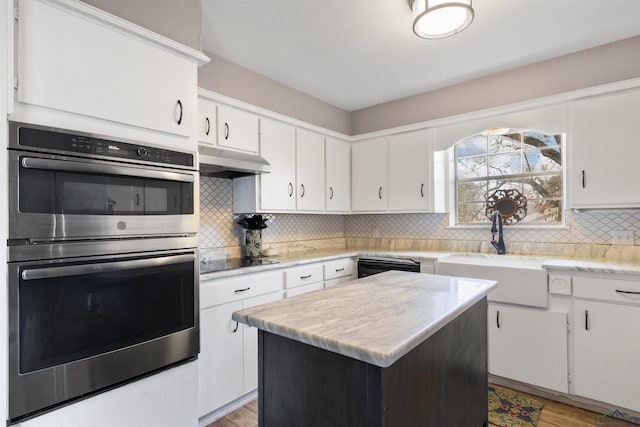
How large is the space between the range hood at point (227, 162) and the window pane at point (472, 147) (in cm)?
213

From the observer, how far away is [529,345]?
2.41m

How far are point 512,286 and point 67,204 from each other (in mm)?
2788

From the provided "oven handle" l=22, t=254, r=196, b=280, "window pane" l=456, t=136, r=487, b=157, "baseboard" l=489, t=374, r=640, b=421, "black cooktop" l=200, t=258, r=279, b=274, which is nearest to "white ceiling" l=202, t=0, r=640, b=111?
"window pane" l=456, t=136, r=487, b=157

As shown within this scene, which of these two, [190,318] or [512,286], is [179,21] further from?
[512,286]

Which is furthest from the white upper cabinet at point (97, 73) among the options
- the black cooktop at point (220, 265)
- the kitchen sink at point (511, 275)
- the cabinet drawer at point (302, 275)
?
the kitchen sink at point (511, 275)

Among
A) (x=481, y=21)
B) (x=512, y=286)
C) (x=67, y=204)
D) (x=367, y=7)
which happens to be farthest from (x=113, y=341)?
(x=481, y=21)

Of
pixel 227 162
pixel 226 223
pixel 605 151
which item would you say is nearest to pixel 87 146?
pixel 227 162

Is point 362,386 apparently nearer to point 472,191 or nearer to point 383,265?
point 383,265

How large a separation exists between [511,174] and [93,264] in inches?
135

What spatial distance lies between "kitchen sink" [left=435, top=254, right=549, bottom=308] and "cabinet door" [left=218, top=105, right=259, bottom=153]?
1.94 metres

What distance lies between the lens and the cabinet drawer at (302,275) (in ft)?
8.84

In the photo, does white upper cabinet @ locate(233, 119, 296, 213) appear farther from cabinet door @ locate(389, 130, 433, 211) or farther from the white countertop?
cabinet door @ locate(389, 130, 433, 211)

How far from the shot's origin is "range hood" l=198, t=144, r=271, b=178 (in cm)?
228

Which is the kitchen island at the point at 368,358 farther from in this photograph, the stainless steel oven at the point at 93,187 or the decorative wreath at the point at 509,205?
the decorative wreath at the point at 509,205
